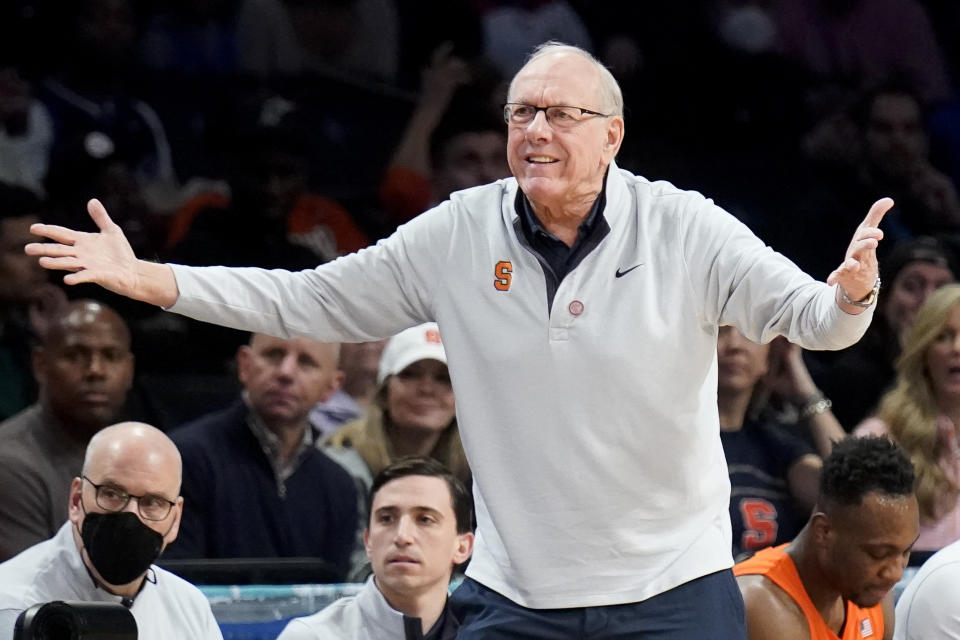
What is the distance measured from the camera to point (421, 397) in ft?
16.0

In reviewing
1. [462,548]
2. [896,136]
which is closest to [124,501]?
[462,548]

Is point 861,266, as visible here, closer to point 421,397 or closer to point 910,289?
point 421,397

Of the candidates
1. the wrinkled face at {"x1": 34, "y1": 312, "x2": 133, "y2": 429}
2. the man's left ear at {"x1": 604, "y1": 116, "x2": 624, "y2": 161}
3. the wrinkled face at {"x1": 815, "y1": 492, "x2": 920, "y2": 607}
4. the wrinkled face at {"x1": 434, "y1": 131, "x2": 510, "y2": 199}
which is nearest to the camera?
the man's left ear at {"x1": 604, "y1": 116, "x2": 624, "y2": 161}

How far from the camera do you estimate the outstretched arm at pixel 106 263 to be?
2.64 m

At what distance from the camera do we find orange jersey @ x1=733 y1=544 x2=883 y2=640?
3727mm

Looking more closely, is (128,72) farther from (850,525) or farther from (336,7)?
(850,525)

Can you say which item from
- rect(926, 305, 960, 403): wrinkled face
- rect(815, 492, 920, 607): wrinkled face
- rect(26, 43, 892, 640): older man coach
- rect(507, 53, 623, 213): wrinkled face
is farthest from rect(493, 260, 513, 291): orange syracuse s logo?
rect(926, 305, 960, 403): wrinkled face

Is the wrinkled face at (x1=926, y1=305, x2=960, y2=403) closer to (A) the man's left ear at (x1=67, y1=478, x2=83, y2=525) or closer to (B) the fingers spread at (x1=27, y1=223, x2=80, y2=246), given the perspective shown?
(A) the man's left ear at (x1=67, y1=478, x2=83, y2=525)

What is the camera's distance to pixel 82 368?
4734 mm

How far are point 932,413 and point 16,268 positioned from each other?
2992mm

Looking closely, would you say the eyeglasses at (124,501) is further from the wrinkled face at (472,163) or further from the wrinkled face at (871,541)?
the wrinkled face at (472,163)

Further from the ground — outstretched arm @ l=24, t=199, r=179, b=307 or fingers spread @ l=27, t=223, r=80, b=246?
fingers spread @ l=27, t=223, r=80, b=246

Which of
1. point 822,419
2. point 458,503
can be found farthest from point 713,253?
point 822,419

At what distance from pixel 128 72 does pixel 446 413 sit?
2.46 m
